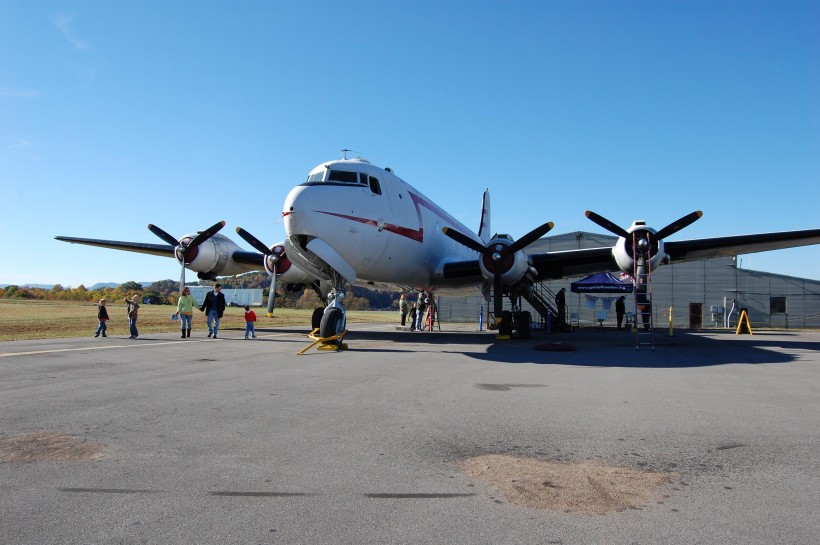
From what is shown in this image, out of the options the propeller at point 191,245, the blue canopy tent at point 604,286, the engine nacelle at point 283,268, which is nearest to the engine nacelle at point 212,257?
the propeller at point 191,245

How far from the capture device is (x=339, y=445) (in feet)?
16.6

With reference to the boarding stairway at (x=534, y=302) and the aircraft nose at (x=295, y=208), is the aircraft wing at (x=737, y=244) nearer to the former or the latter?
the boarding stairway at (x=534, y=302)

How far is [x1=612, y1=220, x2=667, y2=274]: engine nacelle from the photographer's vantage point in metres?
17.5

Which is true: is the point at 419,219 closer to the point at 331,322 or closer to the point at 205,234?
the point at 331,322

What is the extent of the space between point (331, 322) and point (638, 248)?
Answer: 390 inches

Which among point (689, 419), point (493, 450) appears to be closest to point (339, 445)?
point (493, 450)

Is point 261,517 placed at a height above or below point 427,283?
below

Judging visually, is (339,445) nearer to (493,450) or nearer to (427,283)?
(493,450)

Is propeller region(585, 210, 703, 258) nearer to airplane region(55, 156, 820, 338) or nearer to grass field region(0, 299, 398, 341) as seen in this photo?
airplane region(55, 156, 820, 338)

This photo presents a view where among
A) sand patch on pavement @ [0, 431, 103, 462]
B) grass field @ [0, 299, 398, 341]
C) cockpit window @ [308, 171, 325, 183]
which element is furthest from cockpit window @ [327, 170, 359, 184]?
sand patch on pavement @ [0, 431, 103, 462]

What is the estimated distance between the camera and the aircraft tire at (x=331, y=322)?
14.8 meters

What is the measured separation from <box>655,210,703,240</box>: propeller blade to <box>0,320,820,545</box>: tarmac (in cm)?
839

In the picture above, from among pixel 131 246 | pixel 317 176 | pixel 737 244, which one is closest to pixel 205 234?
pixel 131 246

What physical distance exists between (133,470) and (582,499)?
327 cm
